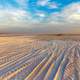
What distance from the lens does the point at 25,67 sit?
6.44m

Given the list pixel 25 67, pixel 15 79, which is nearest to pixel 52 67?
pixel 25 67

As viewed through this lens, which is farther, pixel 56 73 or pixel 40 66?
pixel 40 66

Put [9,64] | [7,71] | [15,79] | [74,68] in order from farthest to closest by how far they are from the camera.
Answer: [9,64] → [74,68] → [7,71] → [15,79]

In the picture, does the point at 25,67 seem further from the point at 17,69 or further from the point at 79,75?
the point at 79,75

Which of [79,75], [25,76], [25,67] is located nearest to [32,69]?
[25,67]

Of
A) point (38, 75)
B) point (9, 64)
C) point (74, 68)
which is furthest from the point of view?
point (9, 64)

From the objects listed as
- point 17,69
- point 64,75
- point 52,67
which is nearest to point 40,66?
point 52,67

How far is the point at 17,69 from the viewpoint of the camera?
616 cm

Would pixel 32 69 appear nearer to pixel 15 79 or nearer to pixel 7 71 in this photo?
pixel 7 71

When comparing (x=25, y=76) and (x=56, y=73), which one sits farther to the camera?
(x=56, y=73)

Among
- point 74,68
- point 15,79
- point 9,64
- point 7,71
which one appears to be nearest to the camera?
point 15,79

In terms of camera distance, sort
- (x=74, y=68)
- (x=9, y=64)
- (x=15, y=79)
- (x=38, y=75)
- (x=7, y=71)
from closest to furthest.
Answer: (x=15, y=79) < (x=38, y=75) < (x=7, y=71) < (x=74, y=68) < (x=9, y=64)

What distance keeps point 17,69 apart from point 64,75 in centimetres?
128

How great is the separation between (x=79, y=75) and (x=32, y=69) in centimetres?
123
